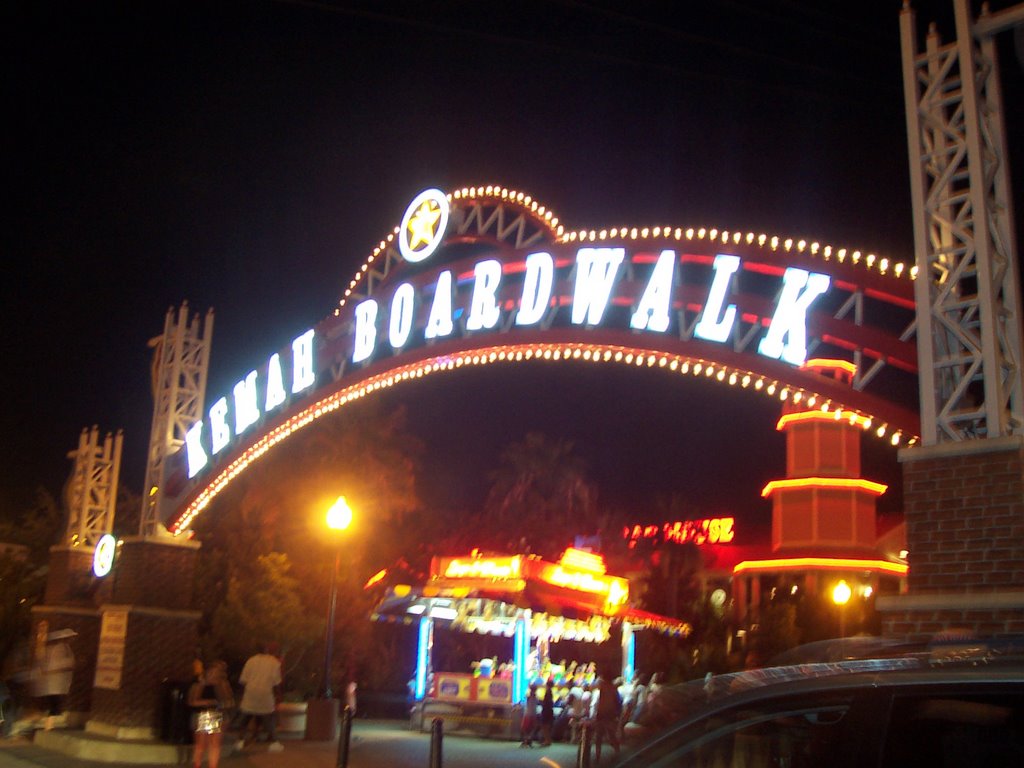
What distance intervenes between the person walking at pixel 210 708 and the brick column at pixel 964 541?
28.3 ft

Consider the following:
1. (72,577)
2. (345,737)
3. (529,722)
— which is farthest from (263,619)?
(345,737)

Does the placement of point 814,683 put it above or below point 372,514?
below

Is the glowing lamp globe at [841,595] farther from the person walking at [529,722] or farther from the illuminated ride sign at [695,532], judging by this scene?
the illuminated ride sign at [695,532]

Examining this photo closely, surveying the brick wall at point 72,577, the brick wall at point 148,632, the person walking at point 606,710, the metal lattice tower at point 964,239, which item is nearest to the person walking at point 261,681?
the brick wall at point 148,632

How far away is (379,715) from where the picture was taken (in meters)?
30.5

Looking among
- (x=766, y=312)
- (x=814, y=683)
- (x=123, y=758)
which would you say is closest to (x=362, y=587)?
(x=123, y=758)

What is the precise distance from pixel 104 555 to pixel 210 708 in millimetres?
9375

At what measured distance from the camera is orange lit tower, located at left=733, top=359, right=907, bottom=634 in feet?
106

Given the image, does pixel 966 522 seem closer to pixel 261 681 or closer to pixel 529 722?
pixel 261 681

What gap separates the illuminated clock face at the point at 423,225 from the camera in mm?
18359

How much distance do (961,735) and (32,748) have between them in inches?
695

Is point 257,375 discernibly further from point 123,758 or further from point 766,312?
point 766,312

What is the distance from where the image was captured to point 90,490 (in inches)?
939

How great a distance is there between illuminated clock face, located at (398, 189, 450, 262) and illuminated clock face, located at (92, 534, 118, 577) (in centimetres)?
890
